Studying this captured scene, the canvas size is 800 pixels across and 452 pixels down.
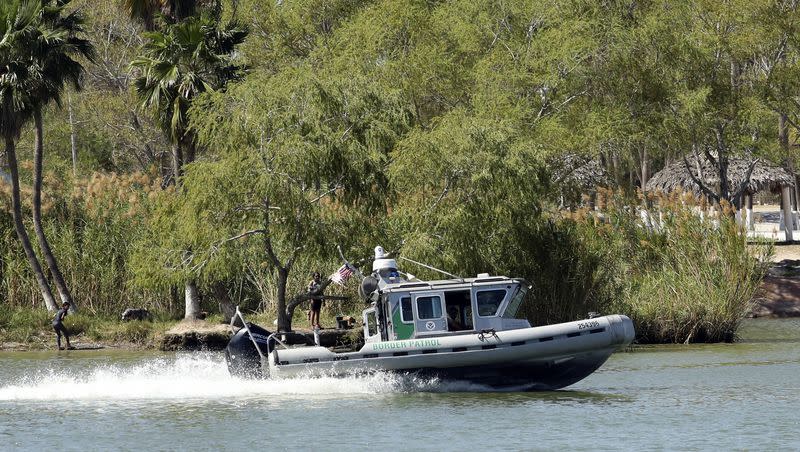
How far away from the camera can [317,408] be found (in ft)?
84.7

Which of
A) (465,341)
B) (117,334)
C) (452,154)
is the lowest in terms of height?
(465,341)

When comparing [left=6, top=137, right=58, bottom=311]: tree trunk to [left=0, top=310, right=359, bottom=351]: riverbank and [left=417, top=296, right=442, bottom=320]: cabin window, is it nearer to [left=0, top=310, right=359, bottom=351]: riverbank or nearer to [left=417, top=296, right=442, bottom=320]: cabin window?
[left=0, top=310, right=359, bottom=351]: riverbank

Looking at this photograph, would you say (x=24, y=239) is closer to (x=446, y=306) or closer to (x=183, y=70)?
(x=183, y=70)

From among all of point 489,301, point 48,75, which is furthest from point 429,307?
point 48,75

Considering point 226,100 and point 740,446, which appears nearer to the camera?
point 740,446

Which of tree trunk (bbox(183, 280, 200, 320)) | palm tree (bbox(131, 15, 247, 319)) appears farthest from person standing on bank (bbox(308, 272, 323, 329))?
tree trunk (bbox(183, 280, 200, 320))

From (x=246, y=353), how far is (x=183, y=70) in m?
14.8

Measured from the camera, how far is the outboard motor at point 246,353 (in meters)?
27.5

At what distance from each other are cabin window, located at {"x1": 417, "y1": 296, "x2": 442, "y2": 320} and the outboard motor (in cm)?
309

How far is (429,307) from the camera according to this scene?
2677cm

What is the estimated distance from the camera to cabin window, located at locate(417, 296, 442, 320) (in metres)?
26.7

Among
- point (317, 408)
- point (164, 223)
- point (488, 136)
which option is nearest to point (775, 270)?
point (488, 136)

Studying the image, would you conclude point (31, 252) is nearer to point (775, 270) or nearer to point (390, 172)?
point (390, 172)

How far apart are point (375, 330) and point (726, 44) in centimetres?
2692
